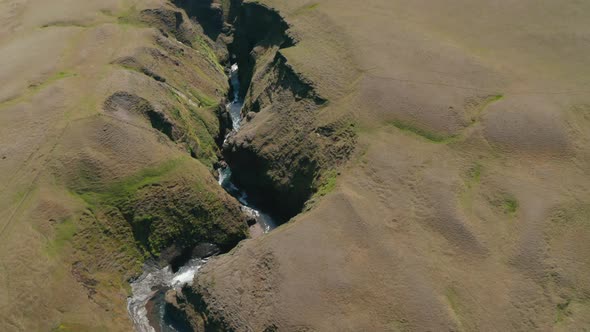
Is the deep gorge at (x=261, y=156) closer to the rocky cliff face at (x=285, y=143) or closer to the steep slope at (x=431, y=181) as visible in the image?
the rocky cliff face at (x=285, y=143)

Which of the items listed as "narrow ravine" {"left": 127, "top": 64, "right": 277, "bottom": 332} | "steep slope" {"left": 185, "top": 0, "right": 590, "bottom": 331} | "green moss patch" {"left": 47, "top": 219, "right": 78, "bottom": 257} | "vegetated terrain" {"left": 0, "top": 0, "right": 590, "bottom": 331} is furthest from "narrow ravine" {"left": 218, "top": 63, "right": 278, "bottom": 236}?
"green moss patch" {"left": 47, "top": 219, "right": 78, "bottom": 257}

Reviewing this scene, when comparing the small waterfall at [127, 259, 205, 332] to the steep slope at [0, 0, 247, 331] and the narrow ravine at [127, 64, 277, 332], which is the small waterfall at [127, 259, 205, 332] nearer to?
the narrow ravine at [127, 64, 277, 332]

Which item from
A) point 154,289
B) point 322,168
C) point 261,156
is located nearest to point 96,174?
point 154,289

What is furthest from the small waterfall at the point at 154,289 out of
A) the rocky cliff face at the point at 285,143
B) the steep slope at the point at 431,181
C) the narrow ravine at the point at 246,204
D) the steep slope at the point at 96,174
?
the rocky cliff face at the point at 285,143

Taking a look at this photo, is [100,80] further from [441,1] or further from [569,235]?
[569,235]

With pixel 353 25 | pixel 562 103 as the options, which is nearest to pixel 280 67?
pixel 353 25

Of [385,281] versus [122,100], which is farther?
→ [122,100]

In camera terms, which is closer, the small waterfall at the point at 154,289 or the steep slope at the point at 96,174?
the steep slope at the point at 96,174
